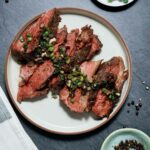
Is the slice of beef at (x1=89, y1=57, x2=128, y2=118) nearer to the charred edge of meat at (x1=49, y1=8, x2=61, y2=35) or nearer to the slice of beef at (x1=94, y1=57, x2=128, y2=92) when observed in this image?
the slice of beef at (x1=94, y1=57, x2=128, y2=92)

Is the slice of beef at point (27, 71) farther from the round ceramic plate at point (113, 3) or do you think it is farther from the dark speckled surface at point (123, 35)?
the round ceramic plate at point (113, 3)

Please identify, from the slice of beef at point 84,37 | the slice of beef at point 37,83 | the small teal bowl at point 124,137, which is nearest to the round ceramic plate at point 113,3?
the slice of beef at point 84,37

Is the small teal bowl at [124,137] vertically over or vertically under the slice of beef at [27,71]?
under

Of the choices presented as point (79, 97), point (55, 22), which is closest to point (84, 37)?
point (55, 22)

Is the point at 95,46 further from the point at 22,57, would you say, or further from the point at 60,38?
the point at 22,57

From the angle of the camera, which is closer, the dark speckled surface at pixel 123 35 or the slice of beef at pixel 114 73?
the slice of beef at pixel 114 73

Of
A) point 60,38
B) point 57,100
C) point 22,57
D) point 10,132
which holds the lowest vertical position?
point 10,132

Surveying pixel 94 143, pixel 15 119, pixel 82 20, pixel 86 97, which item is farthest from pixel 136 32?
pixel 15 119
